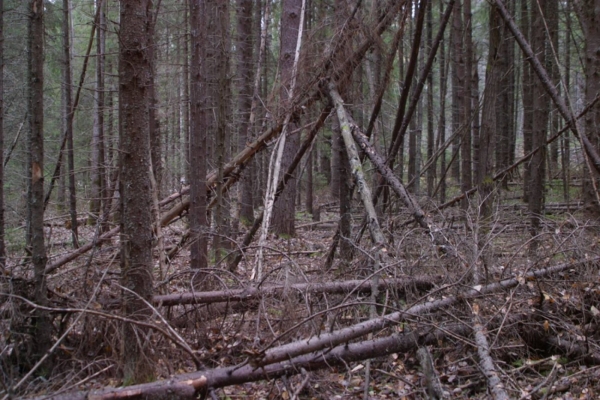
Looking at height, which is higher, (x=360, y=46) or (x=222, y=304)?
(x=360, y=46)

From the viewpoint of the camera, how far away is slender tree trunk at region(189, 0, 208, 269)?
7.12 m

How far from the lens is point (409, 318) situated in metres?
4.28

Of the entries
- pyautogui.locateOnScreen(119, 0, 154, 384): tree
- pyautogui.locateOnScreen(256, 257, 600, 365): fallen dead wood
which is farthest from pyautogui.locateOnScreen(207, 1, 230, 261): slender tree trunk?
pyautogui.locateOnScreen(256, 257, 600, 365): fallen dead wood

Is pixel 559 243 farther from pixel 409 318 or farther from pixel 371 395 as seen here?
pixel 371 395

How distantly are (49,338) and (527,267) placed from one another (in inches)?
185

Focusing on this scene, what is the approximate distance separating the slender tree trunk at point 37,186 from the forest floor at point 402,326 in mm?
140

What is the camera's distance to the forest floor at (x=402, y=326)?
4.11 meters

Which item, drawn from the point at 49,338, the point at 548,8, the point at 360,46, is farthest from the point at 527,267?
the point at 548,8

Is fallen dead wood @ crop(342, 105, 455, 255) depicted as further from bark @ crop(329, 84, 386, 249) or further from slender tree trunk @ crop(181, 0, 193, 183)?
slender tree trunk @ crop(181, 0, 193, 183)

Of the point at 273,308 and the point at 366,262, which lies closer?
the point at 273,308

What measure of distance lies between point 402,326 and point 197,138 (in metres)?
4.35

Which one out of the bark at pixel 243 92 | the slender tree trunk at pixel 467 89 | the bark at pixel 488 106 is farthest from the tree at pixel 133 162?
the bark at pixel 243 92

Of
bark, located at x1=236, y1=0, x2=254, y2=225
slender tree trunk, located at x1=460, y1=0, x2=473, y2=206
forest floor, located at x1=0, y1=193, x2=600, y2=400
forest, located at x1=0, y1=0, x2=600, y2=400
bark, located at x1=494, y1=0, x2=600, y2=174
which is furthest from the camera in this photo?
bark, located at x1=236, y1=0, x2=254, y2=225

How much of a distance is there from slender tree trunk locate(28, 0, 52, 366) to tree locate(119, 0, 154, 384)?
2.62ft
